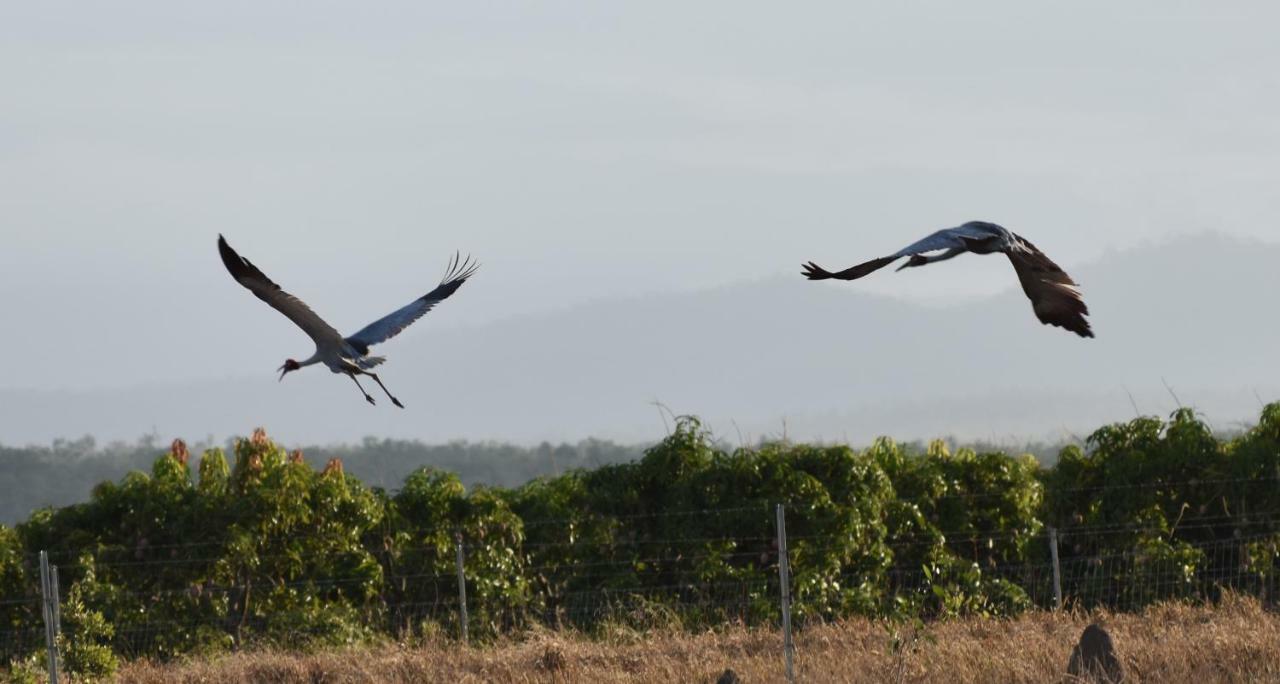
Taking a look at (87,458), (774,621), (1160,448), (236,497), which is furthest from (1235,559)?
(87,458)

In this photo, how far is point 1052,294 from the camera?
8.10 m

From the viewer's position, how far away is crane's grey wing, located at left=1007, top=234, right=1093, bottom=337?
7.91m

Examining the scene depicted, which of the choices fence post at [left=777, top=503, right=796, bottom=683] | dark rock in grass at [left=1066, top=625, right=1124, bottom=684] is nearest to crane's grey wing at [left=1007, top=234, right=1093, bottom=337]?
dark rock in grass at [left=1066, top=625, right=1124, bottom=684]

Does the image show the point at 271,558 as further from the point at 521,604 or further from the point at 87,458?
the point at 87,458

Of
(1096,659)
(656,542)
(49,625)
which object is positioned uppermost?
(656,542)

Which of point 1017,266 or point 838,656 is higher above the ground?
point 1017,266

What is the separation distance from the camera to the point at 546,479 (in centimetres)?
1634

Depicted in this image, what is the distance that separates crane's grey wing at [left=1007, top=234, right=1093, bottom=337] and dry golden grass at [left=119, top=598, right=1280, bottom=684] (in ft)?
9.73

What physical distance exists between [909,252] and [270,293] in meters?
5.03

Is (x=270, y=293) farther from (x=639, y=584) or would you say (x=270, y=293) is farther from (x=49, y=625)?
(x=639, y=584)

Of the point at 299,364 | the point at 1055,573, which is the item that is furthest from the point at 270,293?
the point at 1055,573

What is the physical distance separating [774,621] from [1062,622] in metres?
2.25

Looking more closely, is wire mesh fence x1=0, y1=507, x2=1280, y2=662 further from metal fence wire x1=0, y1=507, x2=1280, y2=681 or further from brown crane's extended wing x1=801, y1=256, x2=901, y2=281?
brown crane's extended wing x1=801, y1=256, x2=901, y2=281

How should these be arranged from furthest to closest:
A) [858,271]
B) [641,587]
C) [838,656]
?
[641,587], [838,656], [858,271]
